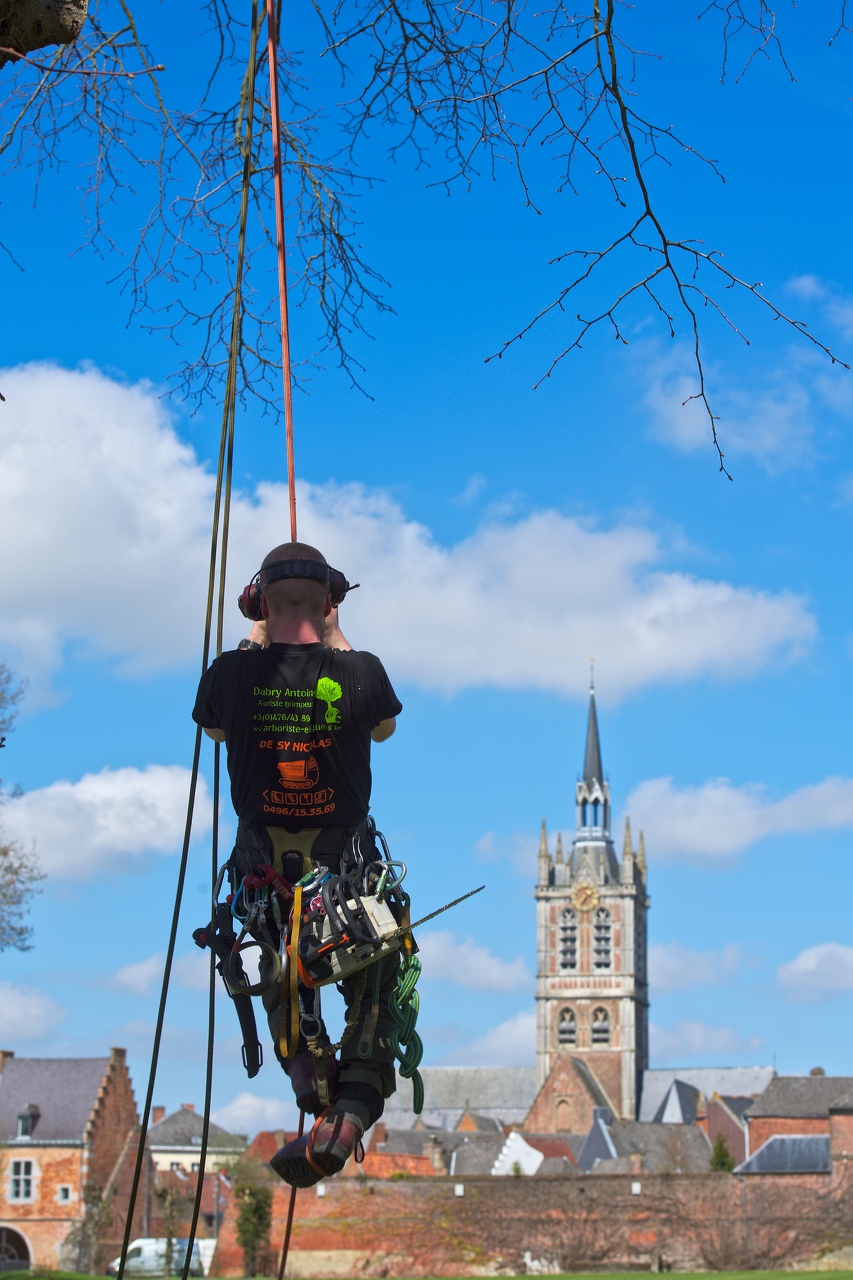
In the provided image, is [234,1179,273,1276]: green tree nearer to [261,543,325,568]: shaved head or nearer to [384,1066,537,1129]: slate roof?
[261,543,325,568]: shaved head

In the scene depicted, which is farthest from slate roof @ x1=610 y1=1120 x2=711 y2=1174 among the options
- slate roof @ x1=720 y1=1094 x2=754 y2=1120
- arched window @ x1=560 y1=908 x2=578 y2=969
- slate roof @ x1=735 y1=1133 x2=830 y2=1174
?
arched window @ x1=560 y1=908 x2=578 y2=969

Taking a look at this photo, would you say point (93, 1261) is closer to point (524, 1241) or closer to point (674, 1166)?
point (524, 1241)

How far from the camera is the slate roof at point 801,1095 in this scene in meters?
61.9

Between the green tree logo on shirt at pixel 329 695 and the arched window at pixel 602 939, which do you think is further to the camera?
the arched window at pixel 602 939

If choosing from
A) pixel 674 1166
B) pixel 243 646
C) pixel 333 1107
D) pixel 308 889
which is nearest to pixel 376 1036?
pixel 333 1107

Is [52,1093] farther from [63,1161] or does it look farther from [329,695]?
[329,695]

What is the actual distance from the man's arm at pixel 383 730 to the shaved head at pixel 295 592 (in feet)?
1.32

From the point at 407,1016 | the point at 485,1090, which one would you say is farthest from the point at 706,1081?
the point at 407,1016

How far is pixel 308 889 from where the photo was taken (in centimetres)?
466

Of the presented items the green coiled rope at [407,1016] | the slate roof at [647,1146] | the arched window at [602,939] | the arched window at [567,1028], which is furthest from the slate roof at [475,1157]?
the green coiled rope at [407,1016]

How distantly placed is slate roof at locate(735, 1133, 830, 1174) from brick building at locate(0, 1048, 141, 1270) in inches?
894

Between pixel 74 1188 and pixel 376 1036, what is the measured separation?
56.4 metres

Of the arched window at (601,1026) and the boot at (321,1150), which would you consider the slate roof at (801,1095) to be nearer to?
the arched window at (601,1026)

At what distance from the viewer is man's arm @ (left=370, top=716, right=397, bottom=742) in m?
4.84
